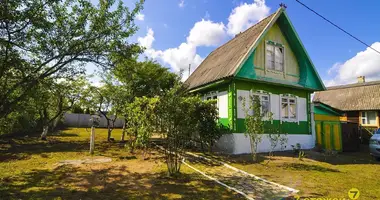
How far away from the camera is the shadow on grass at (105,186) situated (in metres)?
5.86

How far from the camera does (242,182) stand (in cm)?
729

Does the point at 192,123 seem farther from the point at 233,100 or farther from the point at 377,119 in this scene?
the point at 377,119

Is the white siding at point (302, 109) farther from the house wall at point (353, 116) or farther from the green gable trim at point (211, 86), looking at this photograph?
the house wall at point (353, 116)

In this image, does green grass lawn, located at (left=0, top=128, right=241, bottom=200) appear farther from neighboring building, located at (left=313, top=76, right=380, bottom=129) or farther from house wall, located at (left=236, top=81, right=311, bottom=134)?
neighboring building, located at (left=313, top=76, right=380, bottom=129)

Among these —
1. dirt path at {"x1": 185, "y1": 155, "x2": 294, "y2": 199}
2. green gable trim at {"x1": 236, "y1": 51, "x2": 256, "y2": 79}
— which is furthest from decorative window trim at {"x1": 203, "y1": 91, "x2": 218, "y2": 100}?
dirt path at {"x1": 185, "y1": 155, "x2": 294, "y2": 199}

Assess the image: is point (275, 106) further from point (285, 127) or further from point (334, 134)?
point (334, 134)

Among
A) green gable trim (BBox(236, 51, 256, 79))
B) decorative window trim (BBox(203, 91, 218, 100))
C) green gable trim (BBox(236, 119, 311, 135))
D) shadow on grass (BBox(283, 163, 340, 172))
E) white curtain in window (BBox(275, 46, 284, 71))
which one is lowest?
shadow on grass (BBox(283, 163, 340, 172))

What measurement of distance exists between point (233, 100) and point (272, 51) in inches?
184

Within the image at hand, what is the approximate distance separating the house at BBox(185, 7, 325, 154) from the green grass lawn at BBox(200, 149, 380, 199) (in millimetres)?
2378

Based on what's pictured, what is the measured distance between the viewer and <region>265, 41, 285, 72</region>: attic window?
47.2 ft

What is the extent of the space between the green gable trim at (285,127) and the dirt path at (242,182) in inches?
127

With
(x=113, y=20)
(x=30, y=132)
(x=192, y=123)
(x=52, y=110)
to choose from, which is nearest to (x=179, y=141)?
(x=192, y=123)

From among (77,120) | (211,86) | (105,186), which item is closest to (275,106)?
(211,86)

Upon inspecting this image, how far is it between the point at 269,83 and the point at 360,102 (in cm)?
1760
